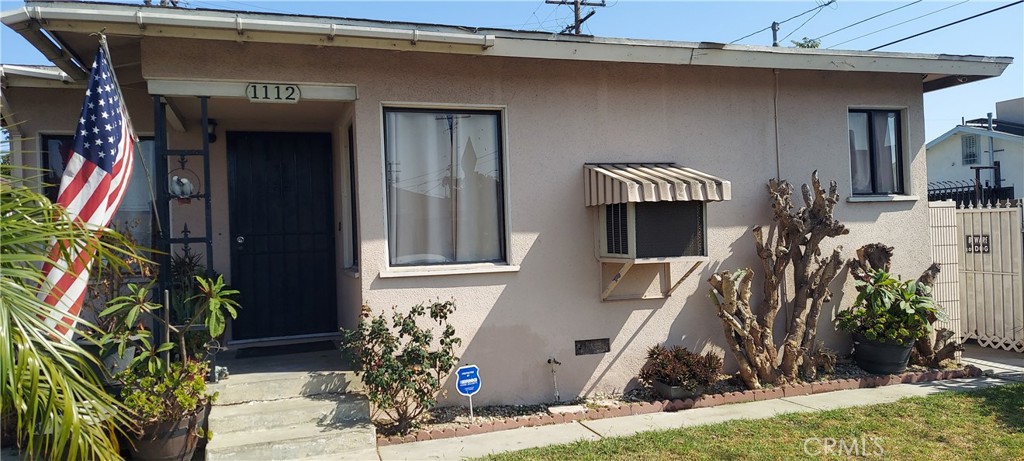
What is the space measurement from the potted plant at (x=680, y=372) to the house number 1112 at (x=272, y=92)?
4042 mm

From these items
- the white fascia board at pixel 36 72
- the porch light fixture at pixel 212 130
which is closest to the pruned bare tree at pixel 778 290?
the porch light fixture at pixel 212 130

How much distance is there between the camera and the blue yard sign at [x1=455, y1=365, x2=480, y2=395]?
5.66m

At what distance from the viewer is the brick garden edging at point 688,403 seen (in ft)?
17.7

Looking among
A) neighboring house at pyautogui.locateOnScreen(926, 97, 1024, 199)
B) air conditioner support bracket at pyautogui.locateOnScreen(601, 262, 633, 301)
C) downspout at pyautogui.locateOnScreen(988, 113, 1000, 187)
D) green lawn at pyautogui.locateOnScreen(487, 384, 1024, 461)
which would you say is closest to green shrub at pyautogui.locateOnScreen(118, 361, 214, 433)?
green lawn at pyautogui.locateOnScreen(487, 384, 1024, 461)

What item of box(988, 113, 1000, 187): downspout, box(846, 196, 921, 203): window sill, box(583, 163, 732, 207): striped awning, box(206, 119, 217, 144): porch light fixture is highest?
box(988, 113, 1000, 187): downspout

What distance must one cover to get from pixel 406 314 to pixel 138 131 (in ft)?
11.1

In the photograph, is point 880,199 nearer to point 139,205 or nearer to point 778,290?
point 778,290

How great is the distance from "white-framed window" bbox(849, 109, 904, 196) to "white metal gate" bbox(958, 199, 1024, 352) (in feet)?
5.68

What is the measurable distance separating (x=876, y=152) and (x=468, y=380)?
5330 millimetres

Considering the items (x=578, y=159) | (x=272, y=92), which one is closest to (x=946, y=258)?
(x=578, y=159)

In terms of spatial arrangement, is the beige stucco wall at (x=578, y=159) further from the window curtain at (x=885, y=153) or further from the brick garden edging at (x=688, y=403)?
the brick garden edging at (x=688, y=403)

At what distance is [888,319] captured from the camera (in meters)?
6.82

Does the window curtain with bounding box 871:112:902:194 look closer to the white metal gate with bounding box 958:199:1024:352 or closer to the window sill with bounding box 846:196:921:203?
the window sill with bounding box 846:196:921:203

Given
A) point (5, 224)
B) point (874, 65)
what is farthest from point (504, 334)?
point (874, 65)
